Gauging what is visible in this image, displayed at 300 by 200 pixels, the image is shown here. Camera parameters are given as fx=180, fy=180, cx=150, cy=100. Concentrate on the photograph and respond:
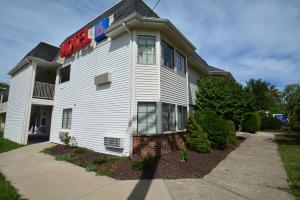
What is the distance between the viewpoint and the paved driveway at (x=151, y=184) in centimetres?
480

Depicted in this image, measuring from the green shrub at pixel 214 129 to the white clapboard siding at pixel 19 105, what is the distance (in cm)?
1218

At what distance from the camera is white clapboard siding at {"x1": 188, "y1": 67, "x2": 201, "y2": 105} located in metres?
13.4

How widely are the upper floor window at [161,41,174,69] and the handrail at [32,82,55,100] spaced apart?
9737 millimetres

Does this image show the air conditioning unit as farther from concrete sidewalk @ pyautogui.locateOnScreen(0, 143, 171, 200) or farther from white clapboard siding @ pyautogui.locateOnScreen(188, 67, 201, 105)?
white clapboard siding @ pyautogui.locateOnScreen(188, 67, 201, 105)

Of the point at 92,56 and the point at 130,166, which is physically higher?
the point at 92,56

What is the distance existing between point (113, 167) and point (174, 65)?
6.51 m

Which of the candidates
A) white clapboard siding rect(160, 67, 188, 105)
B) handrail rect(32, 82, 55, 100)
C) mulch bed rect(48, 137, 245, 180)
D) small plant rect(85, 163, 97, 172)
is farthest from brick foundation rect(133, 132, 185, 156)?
handrail rect(32, 82, 55, 100)

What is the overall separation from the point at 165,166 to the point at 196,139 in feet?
10.5

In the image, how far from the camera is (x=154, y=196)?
4711mm

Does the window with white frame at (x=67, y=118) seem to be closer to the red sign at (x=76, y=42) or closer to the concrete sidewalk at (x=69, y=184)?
the red sign at (x=76, y=42)

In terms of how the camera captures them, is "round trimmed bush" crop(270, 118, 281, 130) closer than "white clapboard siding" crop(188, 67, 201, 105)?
No

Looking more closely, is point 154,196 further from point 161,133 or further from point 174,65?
point 174,65

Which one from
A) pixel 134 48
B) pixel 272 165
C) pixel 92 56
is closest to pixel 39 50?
pixel 92 56

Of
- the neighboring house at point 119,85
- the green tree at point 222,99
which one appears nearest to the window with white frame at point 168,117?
the neighboring house at point 119,85
